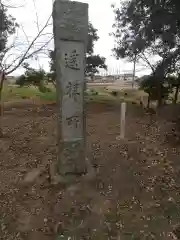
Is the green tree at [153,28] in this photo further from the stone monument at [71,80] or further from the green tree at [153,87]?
the stone monument at [71,80]

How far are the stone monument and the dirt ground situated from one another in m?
0.63

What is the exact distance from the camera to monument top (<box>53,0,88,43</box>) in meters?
6.11

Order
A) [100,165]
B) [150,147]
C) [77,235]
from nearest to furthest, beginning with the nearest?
[77,235]
[100,165]
[150,147]

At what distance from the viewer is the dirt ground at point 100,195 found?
17.1 feet

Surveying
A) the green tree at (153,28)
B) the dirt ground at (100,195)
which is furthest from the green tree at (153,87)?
the dirt ground at (100,195)

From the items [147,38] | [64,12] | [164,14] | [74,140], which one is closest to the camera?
[64,12]

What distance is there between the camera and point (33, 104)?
2081 cm

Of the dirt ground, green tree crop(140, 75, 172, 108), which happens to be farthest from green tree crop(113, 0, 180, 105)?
the dirt ground

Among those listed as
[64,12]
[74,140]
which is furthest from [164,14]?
[74,140]

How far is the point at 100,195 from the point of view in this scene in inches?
240

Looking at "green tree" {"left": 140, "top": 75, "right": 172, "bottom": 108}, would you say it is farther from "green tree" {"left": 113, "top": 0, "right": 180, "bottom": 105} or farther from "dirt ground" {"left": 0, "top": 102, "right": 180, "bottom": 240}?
"dirt ground" {"left": 0, "top": 102, "right": 180, "bottom": 240}

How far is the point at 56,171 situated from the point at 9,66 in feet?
14.9

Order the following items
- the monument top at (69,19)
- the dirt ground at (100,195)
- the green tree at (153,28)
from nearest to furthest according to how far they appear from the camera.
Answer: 1. the dirt ground at (100,195)
2. the monument top at (69,19)
3. the green tree at (153,28)

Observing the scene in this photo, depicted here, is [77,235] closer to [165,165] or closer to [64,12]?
[165,165]
